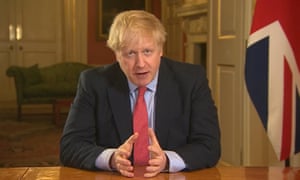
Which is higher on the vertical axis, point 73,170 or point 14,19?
point 14,19

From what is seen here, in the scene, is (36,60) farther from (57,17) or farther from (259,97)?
(259,97)

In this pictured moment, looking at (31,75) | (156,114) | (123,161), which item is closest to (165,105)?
(156,114)

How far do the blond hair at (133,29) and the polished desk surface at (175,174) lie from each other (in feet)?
1.44

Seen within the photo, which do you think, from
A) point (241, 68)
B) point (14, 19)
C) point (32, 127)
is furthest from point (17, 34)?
point (241, 68)

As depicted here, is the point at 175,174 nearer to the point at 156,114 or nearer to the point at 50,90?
the point at 156,114

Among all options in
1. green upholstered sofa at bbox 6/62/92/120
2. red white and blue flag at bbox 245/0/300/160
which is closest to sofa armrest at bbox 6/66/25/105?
green upholstered sofa at bbox 6/62/92/120

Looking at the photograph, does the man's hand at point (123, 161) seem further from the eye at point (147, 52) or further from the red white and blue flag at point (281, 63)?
the red white and blue flag at point (281, 63)

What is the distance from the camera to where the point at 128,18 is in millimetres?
1562

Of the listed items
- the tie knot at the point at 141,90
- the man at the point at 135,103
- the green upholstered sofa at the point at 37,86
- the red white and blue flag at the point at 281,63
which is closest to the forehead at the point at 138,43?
the man at the point at 135,103

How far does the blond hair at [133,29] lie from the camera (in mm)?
1531

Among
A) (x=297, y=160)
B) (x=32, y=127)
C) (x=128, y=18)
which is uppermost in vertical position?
(x=128, y=18)

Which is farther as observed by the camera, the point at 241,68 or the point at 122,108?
the point at 241,68

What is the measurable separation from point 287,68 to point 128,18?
0.96 metres

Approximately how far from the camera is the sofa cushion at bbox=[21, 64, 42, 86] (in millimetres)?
6919
